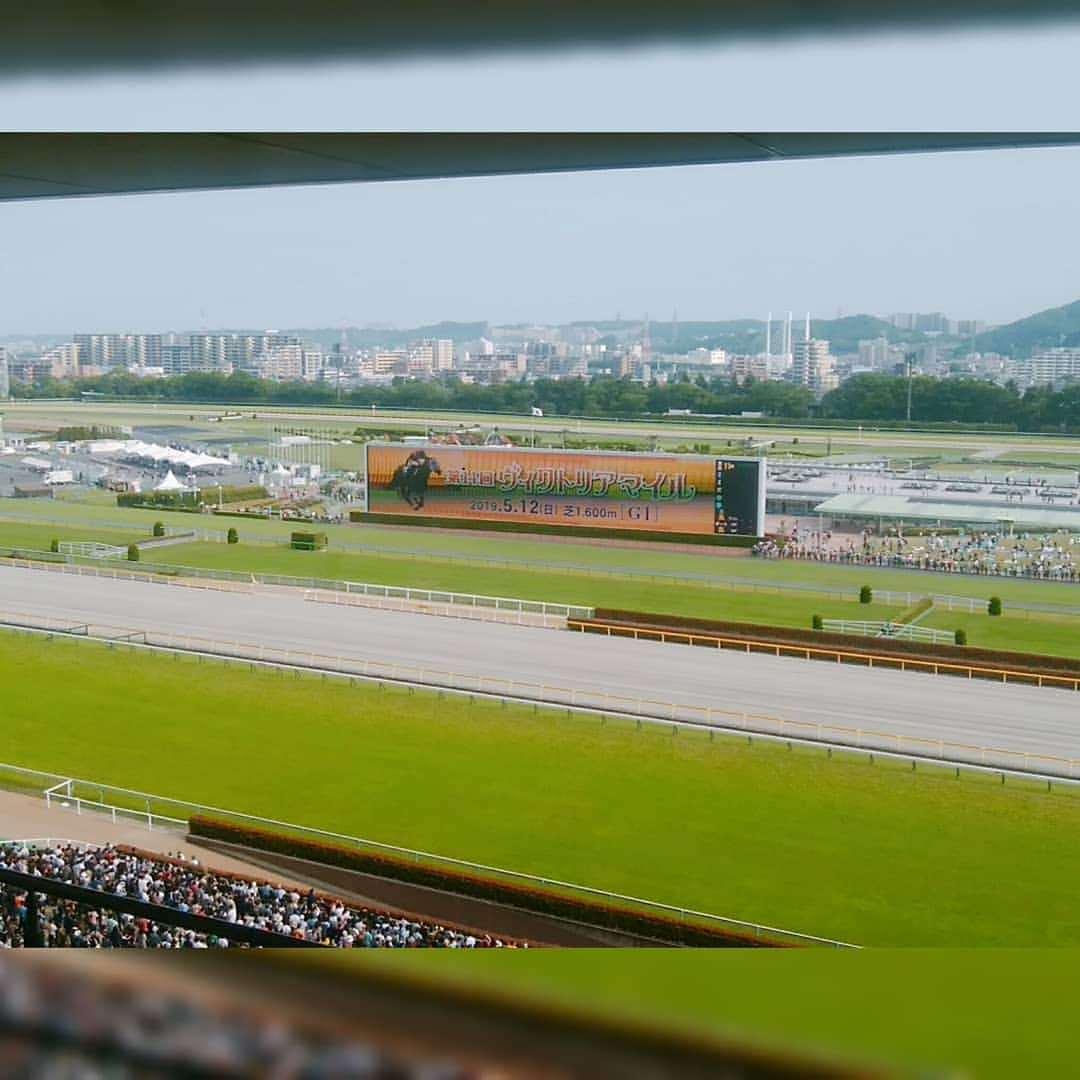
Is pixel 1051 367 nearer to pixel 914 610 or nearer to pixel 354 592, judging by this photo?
pixel 914 610

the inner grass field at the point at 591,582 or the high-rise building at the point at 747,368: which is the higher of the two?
the high-rise building at the point at 747,368

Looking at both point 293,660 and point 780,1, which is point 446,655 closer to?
point 293,660

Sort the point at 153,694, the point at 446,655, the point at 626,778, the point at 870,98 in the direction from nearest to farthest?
the point at 870,98 → the point at 626,778 → the point at 446,655 → the point at 153,694

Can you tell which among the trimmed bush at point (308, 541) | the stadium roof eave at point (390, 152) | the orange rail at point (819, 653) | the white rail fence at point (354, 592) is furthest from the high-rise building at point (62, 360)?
the orange rail at point (819, 653)

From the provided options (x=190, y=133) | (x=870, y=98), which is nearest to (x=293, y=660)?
(x=190, y=133)

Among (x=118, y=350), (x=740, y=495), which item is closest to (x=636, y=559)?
(x=740, y=495)

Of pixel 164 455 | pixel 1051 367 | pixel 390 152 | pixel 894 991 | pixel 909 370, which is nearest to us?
pixel 894 991

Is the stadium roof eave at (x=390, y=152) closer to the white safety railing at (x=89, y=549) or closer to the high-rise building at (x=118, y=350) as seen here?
the high-rise building at (x=118, y=350)
